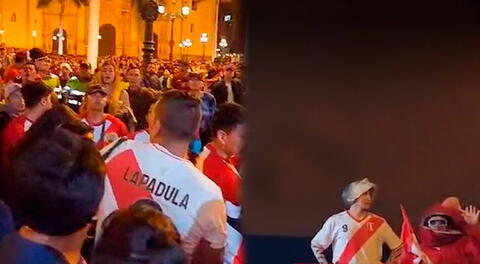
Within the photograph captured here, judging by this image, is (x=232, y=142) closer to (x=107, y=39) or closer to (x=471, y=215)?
(x=471, y=215)

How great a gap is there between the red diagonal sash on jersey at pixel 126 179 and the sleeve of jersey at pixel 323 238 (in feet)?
2.85

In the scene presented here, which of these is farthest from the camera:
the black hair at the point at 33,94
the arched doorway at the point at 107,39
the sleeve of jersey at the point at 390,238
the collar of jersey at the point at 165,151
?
the arched doorway at the point at 107,39

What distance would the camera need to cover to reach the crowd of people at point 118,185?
7.76ft

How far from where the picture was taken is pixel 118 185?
3.89m

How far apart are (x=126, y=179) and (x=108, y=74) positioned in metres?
6.07

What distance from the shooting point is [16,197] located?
2.50 meters

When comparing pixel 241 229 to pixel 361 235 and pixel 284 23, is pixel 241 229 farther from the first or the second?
pixel 284 23

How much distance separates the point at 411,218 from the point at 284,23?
1.08 meters

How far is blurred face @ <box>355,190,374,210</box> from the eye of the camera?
3.91 meters

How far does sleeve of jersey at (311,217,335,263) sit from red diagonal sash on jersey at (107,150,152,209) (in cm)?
87

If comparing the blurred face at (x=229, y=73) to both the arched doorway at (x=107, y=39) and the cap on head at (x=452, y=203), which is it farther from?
the arched doorway at (x=107, y=39)

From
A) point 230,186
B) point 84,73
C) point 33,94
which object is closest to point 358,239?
point 230,186

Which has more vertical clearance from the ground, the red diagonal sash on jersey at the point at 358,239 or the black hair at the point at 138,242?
the black hair at the point at 138,242

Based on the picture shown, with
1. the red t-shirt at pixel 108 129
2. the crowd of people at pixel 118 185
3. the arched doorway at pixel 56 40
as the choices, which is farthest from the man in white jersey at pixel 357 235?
the arched doorway at pixel 56 40
